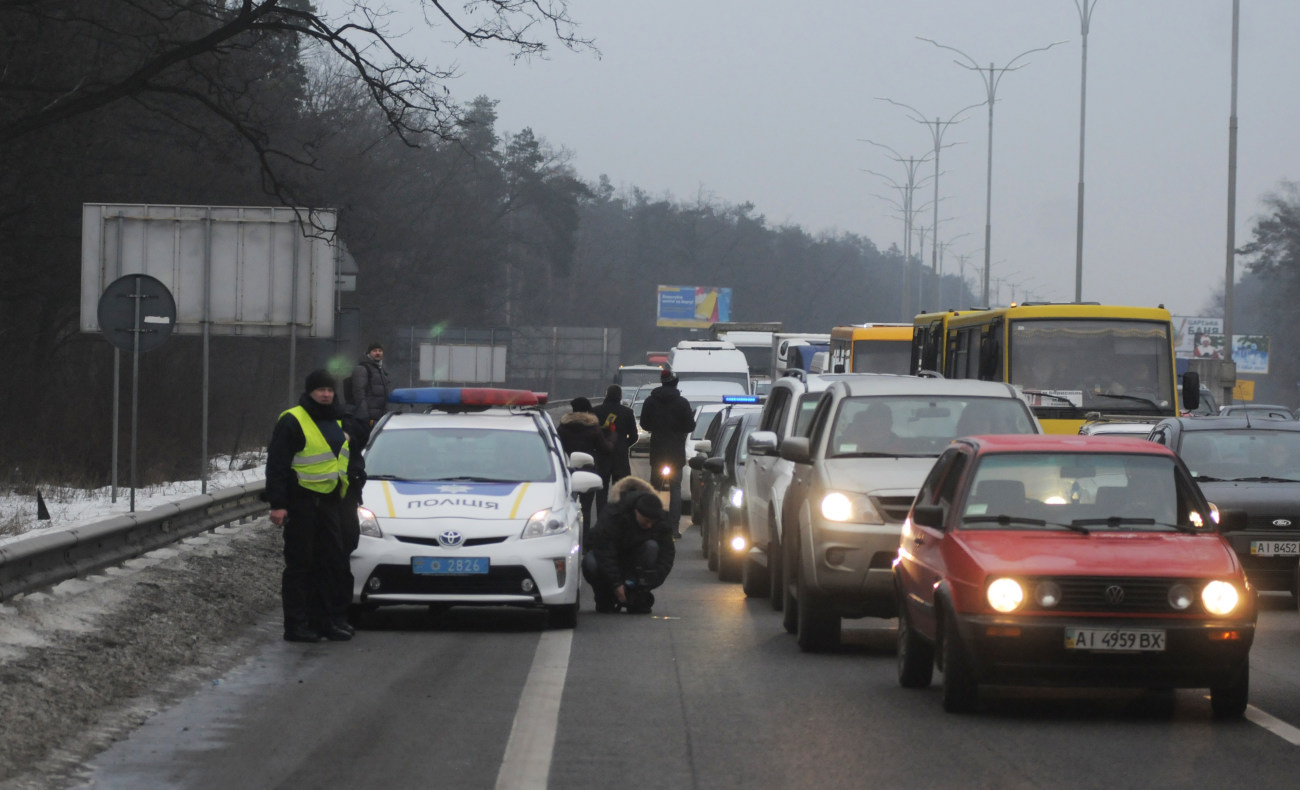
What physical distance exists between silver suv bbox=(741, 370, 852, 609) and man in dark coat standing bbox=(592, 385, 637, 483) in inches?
208

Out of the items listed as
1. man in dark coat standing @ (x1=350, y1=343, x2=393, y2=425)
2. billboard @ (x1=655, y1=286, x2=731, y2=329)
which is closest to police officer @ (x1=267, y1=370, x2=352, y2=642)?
man in dark coat standing @ (x1=350, y1=343, x2=393, y2=425)

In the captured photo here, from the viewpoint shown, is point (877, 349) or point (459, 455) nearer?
point (459, 455)

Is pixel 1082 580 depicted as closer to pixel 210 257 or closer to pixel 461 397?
pixel 461 397

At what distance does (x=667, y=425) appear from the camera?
23.4m

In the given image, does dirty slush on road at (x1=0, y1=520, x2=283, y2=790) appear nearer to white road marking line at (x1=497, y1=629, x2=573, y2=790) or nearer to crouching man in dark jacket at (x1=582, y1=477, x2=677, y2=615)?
white road marking line at (x1=497, y1=629, x2=573, y2=790)

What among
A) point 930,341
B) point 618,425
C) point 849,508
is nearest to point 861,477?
point 849,508

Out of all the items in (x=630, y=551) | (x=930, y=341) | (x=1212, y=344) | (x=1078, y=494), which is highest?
(x=1212, y=344)

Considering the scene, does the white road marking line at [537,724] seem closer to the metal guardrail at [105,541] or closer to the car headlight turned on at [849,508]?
the car headlight turned on at [849,508]

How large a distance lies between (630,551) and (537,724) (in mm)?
5694

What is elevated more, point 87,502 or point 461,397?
point 461,397

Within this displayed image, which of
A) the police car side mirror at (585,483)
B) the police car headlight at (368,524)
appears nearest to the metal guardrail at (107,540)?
the police car headlight at (368,524)

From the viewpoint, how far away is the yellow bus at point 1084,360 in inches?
979

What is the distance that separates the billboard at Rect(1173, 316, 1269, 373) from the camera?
4719 inches

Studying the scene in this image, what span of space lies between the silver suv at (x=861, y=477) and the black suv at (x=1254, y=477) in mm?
3237
